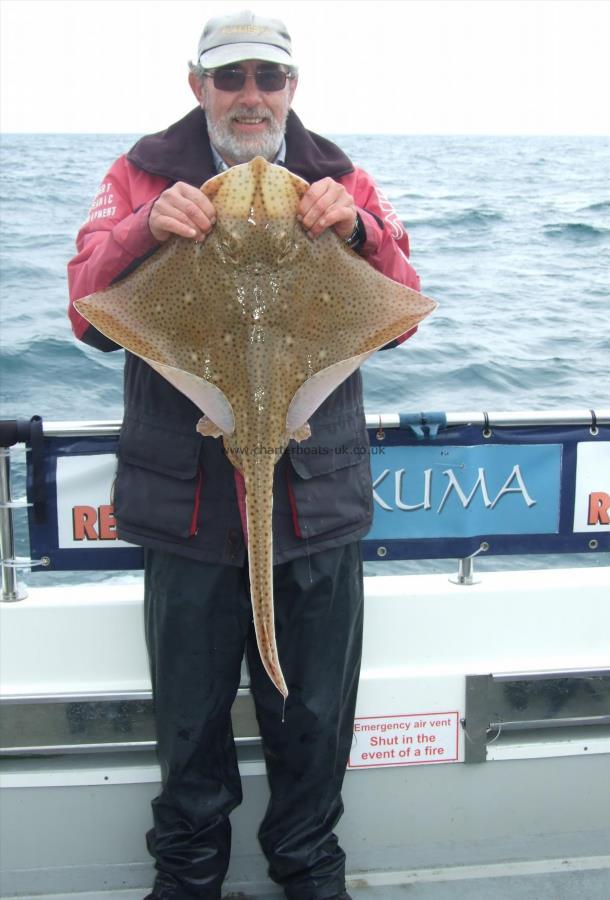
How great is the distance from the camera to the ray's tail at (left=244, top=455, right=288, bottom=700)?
2182mm

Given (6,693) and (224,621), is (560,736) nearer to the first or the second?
(224,621)

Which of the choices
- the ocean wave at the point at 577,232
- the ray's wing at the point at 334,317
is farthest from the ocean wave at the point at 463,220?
the ray's wing at the point at 334,317

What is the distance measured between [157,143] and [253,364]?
2.78 feet

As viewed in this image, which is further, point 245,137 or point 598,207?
point 598,207

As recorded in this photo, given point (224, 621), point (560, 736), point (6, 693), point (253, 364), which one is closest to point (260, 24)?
point (253, 364)

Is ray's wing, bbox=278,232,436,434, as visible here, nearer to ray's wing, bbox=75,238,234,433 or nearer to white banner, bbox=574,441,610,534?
ray's wing, bbox=75,238,234,433

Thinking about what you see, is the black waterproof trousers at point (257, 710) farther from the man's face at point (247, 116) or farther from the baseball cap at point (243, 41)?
the baseball cap at point (243, 41)

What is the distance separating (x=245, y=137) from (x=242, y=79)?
150 mm

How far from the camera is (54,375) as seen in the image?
10.5 meters

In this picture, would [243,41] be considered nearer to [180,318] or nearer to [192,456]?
[180,318]

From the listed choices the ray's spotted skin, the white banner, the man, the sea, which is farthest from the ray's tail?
the sea

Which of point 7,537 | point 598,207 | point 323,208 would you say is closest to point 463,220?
point 598,207

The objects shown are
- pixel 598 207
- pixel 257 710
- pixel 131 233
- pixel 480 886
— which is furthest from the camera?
pixel 598 207

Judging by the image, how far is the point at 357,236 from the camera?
2344 mm
